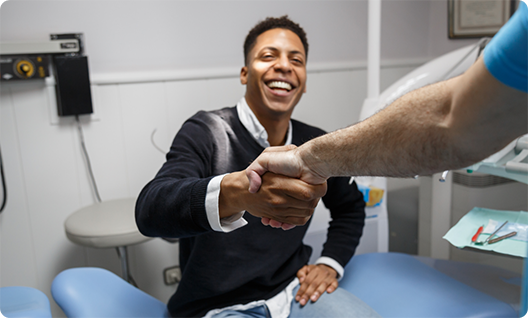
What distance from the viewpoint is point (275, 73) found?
132 cm

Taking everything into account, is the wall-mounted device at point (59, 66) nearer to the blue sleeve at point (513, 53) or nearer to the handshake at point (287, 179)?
the handshake at point (287, 179)

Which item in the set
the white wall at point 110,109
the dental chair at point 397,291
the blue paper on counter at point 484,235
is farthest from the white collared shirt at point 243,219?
the white wall at point 110,109

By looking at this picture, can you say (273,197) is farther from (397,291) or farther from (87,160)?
(87,160)

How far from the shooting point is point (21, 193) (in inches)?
70.8

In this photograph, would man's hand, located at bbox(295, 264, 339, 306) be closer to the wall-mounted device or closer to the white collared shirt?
the white collared shirt

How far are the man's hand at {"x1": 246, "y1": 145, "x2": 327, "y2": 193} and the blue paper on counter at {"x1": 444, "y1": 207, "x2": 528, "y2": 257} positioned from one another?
0.45 meters

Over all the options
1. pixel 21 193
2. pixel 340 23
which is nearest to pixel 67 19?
pixel 21 193

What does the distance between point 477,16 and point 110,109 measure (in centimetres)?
198

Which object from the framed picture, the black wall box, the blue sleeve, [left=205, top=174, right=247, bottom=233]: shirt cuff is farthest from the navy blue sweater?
the framed picture

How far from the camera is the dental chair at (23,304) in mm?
886

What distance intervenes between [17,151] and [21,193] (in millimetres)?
178

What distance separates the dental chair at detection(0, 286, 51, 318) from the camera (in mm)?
886

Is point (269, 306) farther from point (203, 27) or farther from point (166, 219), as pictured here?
point (203, 27)

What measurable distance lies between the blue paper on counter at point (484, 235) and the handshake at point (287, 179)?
1.41 feet
